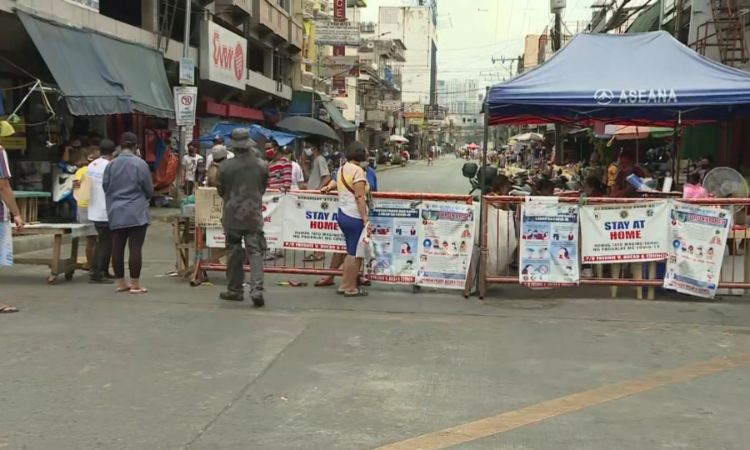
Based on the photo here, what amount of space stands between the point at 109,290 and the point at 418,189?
22081mm

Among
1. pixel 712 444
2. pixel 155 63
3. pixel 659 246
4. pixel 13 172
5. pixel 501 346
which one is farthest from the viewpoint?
pixel 155 63

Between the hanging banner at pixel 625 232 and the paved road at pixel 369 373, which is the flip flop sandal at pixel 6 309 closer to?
the paved road at pixel 369 373

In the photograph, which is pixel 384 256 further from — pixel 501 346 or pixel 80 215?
pixel 80 215

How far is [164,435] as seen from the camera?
14.0 feet

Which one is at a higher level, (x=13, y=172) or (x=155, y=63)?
(x=155, y=63)

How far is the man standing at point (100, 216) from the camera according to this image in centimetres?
873

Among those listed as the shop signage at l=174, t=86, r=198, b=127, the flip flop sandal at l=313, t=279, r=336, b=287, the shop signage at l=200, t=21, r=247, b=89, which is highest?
the shop signage at l=200, t=21, r=247, b=89

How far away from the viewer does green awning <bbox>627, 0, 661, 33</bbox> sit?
2136cm

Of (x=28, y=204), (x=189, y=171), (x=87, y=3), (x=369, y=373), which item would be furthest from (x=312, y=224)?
(x=189, y=171)

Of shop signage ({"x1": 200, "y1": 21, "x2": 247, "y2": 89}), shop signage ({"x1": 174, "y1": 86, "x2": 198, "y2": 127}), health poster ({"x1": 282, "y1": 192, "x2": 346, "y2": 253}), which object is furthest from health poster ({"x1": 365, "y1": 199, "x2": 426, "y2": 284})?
shop signage ({"x1": 200, "y1": 21, "x2": 247, "y2": 89})

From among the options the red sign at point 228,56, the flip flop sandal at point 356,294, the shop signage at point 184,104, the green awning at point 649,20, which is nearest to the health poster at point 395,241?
the flip flop sandal at point 356,294

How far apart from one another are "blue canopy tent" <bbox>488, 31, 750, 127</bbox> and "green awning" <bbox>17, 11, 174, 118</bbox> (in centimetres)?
722

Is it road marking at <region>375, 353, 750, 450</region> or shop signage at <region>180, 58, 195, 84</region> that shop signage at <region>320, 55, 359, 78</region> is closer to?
shop signage at <region>180, 58, 195, 84</region>

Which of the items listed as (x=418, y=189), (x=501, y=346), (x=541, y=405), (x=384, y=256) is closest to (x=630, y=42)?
(x=384, y=256)
